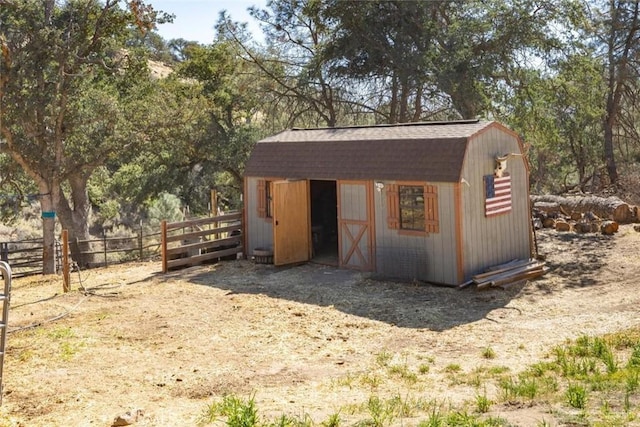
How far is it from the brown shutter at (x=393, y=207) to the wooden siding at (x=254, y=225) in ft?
12.2

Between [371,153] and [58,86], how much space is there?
28.2ft

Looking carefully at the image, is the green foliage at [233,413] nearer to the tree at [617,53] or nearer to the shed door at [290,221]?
the shed door at [290,221]

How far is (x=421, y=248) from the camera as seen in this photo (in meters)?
13.4

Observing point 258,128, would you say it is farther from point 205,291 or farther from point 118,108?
point 205,291

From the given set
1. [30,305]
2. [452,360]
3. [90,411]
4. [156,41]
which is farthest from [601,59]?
[156,41]

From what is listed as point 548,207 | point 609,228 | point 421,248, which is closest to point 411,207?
point 421,248

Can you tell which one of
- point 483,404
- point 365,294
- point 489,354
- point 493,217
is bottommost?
point 489,354

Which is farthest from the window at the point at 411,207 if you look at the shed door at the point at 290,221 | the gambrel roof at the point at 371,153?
the shed door at the point at 290,221

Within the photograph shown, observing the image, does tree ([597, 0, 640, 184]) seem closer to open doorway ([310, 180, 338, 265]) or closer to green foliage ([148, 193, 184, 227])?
open doorway ([310, 180, 338, 265])

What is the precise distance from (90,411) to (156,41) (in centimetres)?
5526

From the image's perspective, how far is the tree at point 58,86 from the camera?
644 inches

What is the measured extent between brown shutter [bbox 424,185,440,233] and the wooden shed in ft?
0.07

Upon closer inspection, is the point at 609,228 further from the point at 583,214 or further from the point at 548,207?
the point at 548,207

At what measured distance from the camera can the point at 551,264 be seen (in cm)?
1494
